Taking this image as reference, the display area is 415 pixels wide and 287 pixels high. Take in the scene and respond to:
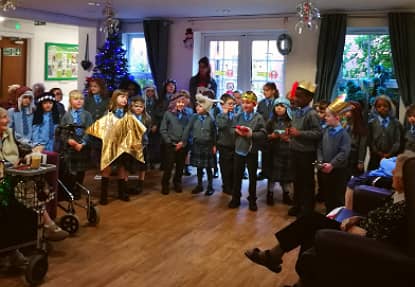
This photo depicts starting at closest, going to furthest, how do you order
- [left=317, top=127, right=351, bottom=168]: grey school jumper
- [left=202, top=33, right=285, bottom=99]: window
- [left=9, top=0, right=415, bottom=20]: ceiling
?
[left=317, top=127, right=351, bottom=168]: grey school jumper → [left=9, top=0, right=415, bottom=20]: ceiling → [left=202, top=33, right=285, bottom=99]: window

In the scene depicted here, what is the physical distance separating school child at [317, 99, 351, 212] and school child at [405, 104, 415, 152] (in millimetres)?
796

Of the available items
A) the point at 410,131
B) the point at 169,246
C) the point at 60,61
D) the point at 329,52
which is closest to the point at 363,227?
the point at 169,246

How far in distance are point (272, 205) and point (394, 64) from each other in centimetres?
296

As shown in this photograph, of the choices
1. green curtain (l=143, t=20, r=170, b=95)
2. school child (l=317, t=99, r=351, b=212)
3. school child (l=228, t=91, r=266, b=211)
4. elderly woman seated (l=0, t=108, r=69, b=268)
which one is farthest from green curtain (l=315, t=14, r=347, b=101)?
elderly woman seated (l=0, t=108, r=69, b=268)

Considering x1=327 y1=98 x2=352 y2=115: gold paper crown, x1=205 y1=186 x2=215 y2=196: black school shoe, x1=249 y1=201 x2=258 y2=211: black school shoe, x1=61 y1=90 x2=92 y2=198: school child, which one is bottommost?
x1=249 y1=201 x2=258 y2=211: black school shoe

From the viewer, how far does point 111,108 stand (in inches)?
217

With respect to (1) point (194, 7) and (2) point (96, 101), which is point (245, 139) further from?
(1) point (194, 7)

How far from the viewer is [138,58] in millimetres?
9445

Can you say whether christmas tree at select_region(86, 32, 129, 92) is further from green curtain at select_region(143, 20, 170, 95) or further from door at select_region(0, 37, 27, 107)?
door at select_region(0, 37, 27, 107)

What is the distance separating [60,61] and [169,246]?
29.1 feet

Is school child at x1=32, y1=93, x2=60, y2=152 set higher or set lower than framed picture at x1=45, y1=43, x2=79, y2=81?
lower

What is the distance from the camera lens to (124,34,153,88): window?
30.7 ft

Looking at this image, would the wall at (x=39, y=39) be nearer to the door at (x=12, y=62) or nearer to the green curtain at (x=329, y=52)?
the door at (x=12, y=62)

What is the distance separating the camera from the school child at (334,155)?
4.79m
